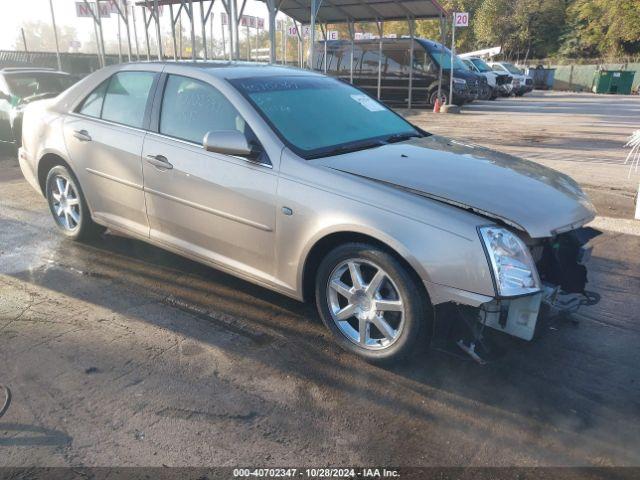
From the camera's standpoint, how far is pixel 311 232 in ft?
10.4

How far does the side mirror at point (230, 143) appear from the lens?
3.33 meters

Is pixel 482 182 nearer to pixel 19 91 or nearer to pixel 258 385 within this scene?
pixel 258 385

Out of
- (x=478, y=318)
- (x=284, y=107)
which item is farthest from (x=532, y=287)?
(x=284, y=107)

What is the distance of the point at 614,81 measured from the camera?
37344 mm

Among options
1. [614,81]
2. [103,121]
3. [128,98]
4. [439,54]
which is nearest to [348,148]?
[128,98]

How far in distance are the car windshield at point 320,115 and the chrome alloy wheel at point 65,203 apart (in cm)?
215

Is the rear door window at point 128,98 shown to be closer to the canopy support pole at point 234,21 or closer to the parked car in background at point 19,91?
the parked car in background at point 19,91

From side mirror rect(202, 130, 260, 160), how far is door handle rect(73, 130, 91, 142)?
1.67 metres

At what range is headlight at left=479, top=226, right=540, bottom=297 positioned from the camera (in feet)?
8.78

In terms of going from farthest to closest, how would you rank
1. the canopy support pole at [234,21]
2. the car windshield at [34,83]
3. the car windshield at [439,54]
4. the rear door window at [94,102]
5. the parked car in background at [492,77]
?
1. the parked car in background at [492,77]
2. the car windshield at [439,54]
3. the canopy support pole at [234,21]
4. the car windshield at [34,83]
5. the rear door window at [94,102]

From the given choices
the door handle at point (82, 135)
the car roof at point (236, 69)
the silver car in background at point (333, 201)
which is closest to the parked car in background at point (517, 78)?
the car roof at point (236, 69)

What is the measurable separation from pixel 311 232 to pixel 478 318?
1.06 m

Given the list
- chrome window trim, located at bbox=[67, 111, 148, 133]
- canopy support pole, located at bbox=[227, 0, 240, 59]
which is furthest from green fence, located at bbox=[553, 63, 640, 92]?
chrome window trim, located at bbox=[67, 111, 148, 133]

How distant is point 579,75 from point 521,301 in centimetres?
4508
